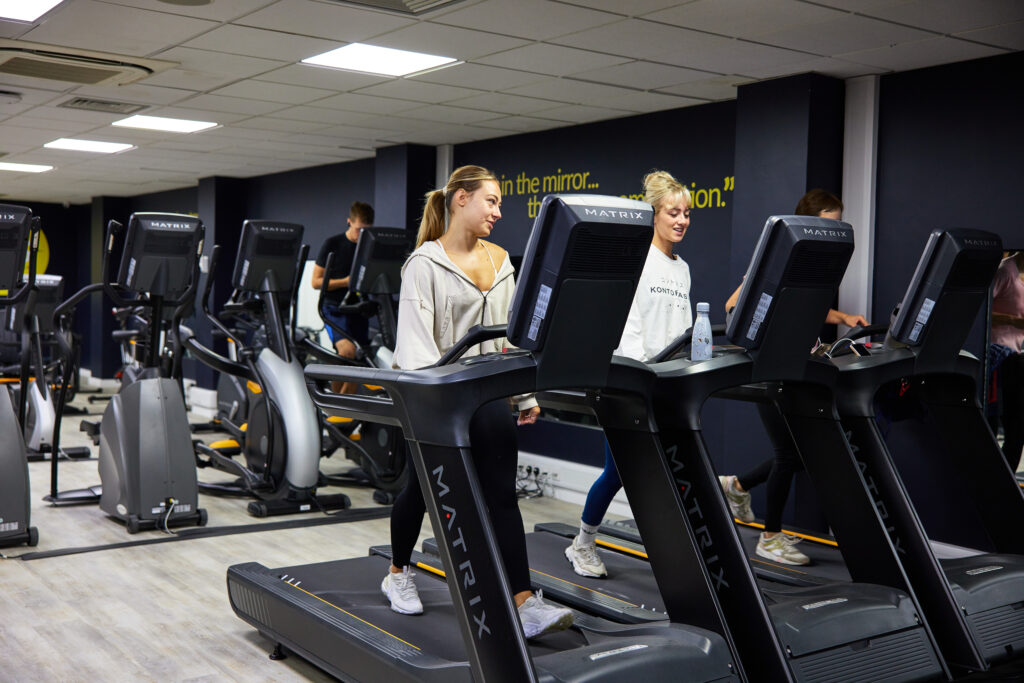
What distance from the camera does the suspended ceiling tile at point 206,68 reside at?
15.6ft

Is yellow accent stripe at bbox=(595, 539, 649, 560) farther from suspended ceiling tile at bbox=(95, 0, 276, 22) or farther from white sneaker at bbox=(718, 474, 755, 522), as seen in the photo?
suspended ceiling tile at bbox=(95, 0, 276, 22)

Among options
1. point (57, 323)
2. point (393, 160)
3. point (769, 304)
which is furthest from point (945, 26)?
point (57, 323)

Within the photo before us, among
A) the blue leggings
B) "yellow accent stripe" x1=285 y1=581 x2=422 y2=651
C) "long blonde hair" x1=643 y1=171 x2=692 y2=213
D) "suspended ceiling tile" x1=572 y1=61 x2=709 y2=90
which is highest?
"suspended ceiling tile" x1=572 y1=61 x2=709 y2=90

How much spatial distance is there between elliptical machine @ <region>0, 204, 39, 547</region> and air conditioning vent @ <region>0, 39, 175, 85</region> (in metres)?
0.83

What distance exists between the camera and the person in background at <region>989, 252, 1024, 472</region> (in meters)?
4.46

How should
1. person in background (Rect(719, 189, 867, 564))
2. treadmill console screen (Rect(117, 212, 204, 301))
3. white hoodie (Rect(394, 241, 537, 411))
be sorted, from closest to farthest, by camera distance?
white hoodie (Rect(394, 241, 537, 411)), person in background (Rect(719, 189, 867, 564)), treadmill console screen (Rect(117, 212, 204, 301))

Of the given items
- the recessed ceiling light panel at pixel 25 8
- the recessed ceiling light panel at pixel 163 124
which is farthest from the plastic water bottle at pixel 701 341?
the recessed ceiling light panel at pixel 163 124

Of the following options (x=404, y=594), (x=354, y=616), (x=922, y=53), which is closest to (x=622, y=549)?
(x=404, y=594)

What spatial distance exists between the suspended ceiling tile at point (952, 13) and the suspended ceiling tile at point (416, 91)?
2375 mm

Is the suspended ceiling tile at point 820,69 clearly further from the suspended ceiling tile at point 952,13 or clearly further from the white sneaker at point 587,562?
the white sneaker at point 587,562

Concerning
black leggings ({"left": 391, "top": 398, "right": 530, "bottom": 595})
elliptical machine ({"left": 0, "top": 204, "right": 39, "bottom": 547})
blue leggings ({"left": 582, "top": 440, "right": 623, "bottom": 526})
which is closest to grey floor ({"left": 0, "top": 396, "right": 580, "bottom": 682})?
elliptical machine ({"left": 0, "top": 204, "right": 39, "bottom": 547})

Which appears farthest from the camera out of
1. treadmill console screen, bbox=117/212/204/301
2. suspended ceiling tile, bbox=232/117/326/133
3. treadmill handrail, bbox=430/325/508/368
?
suspended ceiling tile, bbox=232/117/326/133

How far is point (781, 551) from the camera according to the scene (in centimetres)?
423

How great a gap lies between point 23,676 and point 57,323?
4.94 metres
